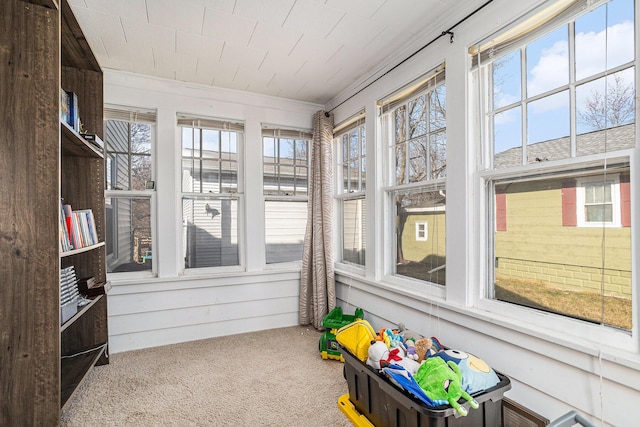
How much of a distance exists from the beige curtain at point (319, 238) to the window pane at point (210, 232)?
0.78m

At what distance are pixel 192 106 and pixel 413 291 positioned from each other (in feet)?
8.58

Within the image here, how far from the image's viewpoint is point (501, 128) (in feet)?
5.83

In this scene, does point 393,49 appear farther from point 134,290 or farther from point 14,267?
point 134,290

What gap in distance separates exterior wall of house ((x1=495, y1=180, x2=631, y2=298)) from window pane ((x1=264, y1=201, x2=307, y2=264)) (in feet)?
7.15

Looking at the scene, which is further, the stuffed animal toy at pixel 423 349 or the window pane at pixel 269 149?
the window pane at pixel 269 149

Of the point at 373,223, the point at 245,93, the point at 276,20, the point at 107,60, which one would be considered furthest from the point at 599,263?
the point at 107,60

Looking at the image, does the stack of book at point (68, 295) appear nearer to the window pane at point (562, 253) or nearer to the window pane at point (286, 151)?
the window pane at point (286, 151)

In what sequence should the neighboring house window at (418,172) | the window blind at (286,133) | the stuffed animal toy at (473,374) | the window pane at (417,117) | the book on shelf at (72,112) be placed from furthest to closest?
the window blind at (286,133) → the window pane at (417,117) → the neighboring house window at (418,172) → the book on shelf at (72,112) → the stuffed animal toy at (473,374)

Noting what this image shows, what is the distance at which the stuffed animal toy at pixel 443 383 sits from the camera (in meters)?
1.27

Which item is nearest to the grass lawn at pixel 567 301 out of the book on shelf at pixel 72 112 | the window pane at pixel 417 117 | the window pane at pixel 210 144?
the window pane at pixel 417 117

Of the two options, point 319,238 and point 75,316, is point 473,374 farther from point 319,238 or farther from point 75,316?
point 75,316

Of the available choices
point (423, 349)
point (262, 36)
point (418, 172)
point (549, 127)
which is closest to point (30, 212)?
point (262, 36)

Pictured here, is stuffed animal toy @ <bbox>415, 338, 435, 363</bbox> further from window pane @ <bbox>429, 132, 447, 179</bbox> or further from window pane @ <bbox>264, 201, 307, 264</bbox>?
window pane @ <bbox>264, 201, 307, 264</bbox>

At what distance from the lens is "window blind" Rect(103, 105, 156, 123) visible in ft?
9.18
